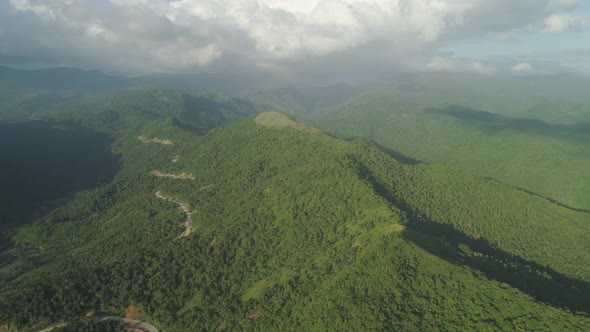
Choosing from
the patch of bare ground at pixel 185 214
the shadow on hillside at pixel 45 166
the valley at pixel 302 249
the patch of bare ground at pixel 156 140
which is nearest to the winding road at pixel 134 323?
the valley at pixel 302 249

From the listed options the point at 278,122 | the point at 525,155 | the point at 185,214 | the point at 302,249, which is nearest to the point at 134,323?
the point at 302,249

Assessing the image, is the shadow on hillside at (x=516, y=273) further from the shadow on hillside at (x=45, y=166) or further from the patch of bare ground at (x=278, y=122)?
the shadow on hillside at (x=45, y=166)

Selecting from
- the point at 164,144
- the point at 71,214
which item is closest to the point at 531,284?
→ the point at 71,214

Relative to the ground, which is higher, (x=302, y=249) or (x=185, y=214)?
(x=302, y=249)

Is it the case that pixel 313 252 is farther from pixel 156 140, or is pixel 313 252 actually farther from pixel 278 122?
pixel 156 140

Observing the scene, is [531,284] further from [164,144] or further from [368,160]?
[164,144]

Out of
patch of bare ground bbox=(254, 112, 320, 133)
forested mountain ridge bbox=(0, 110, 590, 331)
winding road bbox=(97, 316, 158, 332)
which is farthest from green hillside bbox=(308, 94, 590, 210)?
winding road bbox=(97, 316, 158, 332)

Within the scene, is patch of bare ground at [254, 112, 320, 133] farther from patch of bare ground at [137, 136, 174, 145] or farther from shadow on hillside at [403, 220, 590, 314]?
shadow on hillside at [403, 220, 590, 314]
